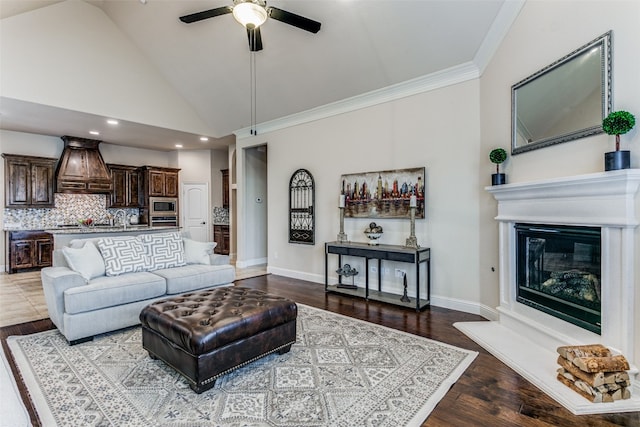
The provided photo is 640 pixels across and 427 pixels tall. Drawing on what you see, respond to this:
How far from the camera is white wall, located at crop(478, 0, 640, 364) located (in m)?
2.16

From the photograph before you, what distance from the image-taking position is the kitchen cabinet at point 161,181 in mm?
8109

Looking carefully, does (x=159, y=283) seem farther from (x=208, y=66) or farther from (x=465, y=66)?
(x=465, y=66)

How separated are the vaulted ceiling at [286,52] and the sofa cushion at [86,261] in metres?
3.03

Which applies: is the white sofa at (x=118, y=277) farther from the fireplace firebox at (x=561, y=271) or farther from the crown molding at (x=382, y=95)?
the fireplace firebox at (x=561, y=271)

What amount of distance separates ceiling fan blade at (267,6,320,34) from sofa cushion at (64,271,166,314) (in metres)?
2.95

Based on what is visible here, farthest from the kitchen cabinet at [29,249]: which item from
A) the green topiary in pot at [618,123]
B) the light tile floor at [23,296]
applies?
the green topiary in pot at [618,123]

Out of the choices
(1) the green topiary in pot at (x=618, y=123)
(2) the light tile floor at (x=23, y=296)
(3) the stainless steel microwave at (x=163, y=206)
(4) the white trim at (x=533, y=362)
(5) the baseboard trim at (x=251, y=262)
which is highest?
(1) the green topiary in pot at (x=618, y=123)

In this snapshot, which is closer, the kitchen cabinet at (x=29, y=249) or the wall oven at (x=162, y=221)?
the kitchen cabinet at (x=29, y=249)

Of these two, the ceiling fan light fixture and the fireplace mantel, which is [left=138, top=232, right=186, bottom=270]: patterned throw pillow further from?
the fireplace mantel

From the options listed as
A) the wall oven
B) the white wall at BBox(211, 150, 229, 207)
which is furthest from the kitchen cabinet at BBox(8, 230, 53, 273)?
the white wall at BBox(211, 150, 229, 207)

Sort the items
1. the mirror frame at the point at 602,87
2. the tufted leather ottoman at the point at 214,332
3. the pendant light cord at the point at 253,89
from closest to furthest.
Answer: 1. the tufted leather ottoman at the point at 214,332
2. the mirror frame at the point at 602,87
3. the pendant light cord at the point at 253,89

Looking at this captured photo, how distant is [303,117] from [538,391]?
4.82m

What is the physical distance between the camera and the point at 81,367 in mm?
2541

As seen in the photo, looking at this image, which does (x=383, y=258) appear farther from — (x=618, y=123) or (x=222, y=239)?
(x=222, y=239)
